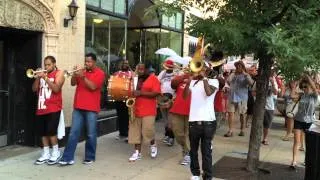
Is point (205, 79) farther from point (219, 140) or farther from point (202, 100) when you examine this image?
point (219, 140)

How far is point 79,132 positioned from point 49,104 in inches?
25.6

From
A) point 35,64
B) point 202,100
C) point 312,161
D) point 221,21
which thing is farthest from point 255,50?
point 35,64

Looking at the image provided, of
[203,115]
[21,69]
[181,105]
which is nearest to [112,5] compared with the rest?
[21,69]

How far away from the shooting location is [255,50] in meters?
7.00

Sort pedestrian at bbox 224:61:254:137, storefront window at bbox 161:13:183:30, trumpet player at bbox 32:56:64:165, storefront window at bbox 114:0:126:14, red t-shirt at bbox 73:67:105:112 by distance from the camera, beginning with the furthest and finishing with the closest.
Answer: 1. storefront window at bbox 161:13:183:30
2. pedestrian at bbox 224:61:254:137
3. storefront window at bbox 114:0:126:14
4. red t-shirt at bbox 73:67:105:112
5. trumpet player at bbox 32:56:64:165

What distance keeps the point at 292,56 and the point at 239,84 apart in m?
5.75

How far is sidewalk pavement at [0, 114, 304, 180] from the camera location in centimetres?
717

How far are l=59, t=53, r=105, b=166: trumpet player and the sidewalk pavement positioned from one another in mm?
306

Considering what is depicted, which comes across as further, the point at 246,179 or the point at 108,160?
the point at 108,160

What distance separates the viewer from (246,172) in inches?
301

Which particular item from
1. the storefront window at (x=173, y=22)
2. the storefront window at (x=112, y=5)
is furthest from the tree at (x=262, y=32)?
the storefront window at (x=173, y=22)

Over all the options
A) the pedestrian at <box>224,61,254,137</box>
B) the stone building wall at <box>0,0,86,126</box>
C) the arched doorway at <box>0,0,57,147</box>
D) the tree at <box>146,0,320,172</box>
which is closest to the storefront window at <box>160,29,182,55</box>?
the pedestrian at <box>224,61,254,137</box>

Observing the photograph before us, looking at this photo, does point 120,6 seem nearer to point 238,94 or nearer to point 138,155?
point 238,94

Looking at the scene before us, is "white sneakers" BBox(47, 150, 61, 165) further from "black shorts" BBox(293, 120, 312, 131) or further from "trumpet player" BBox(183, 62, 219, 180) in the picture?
"black shorts" BBox(293, 120, 312, 131)
